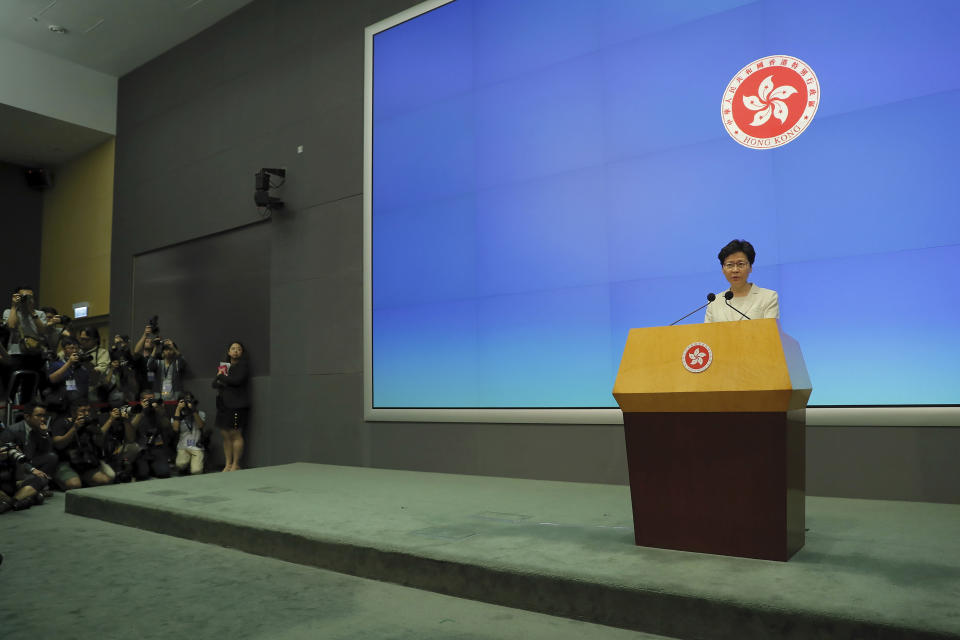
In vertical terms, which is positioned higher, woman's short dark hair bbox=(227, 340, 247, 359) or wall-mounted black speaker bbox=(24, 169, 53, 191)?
wall-mounted black speaker bbox=(24, 169, 53, 191)

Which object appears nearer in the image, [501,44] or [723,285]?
[723,285]

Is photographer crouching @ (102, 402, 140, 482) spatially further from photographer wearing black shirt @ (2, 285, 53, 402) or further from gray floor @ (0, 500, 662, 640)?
gray floor @ (0, 500, 662, 640)

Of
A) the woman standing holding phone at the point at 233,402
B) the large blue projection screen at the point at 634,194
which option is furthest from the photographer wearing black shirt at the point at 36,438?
the large blue projection screen at the point at 634,194

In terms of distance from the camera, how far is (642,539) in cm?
274

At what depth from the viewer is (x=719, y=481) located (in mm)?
2518

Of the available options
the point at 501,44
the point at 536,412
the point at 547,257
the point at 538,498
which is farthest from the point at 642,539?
the point at 501,44

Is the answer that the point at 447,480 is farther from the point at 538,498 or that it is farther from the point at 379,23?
the point at 379,23

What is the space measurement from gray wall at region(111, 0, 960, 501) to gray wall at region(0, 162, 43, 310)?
332 centimetres

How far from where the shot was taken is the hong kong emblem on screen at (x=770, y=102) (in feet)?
13.7

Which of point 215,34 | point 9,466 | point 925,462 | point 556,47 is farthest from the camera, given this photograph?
point 215,34

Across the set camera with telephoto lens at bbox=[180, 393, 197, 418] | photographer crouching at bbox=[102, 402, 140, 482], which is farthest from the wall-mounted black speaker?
photographer crouching at bbox=[102, 402, 140, 482]

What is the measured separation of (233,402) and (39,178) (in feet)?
20.6

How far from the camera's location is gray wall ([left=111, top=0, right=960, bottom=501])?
5.48 m

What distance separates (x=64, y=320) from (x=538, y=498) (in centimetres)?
529
